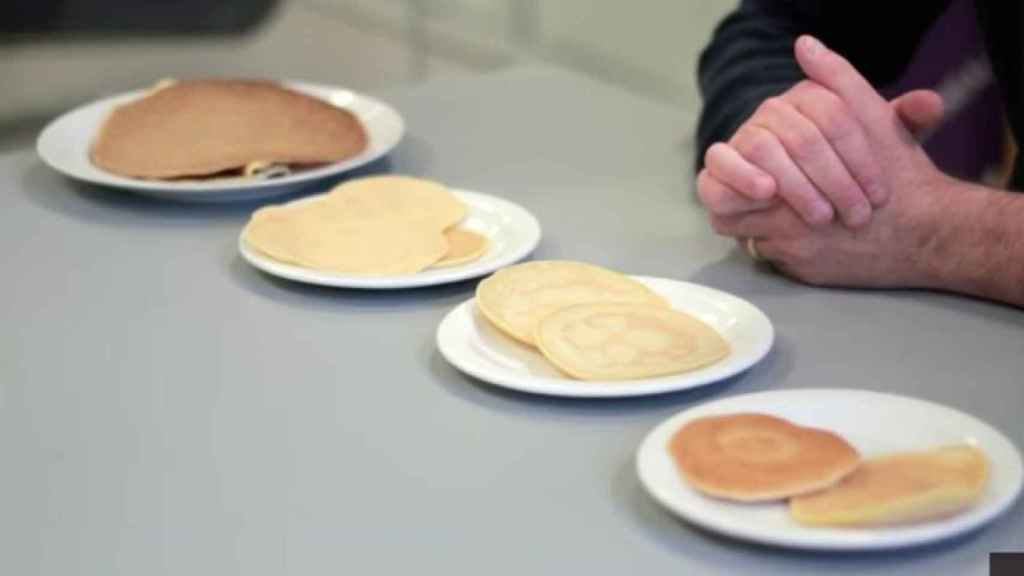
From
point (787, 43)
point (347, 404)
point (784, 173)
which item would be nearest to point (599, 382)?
point (347, 404)

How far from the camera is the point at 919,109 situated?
1.05 metres

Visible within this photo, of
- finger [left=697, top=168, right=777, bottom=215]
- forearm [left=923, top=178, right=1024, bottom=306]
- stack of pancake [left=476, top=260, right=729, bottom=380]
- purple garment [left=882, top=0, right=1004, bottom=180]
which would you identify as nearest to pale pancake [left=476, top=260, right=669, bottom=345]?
stack of pancake [left=476, top=260, right=729, bottom=380]

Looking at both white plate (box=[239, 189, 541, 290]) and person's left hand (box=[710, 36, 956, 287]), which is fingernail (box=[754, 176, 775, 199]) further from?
white plate (box=[239, 189, 541, 290])

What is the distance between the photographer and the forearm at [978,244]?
0.98m

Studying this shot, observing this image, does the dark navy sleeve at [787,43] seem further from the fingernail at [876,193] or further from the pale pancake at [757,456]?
the pale pancake at [757,456]

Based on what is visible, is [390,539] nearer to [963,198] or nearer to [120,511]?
[120,511]

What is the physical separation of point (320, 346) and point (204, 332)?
9 centimetres

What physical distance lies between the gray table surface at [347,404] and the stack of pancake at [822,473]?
0.10 ft

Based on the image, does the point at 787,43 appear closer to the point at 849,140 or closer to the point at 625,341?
the point at 849,140

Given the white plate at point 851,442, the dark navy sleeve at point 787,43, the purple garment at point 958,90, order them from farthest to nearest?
1. the purple garment at point 958,90
2. the dark navy sleeve at point 787,43
3. the white plate at point 851,442

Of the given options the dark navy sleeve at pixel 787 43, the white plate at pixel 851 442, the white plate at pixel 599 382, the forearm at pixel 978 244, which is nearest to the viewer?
the white plate at pixel 851 442

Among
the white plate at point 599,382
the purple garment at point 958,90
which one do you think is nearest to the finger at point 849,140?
the white plate at point 599,382

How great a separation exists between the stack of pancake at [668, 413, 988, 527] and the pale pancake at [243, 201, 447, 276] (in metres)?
0.34

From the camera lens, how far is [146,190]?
1.19 m
